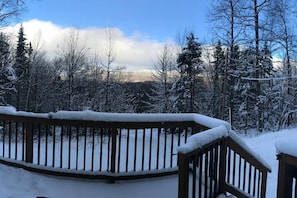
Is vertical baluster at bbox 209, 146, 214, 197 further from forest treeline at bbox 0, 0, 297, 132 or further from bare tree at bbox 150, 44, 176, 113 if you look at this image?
bare tree at bbox 150, 44, 176, 113

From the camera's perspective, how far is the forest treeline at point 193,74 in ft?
66.8

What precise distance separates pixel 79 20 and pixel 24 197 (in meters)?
28.1

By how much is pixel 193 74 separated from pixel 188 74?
1.55 ft

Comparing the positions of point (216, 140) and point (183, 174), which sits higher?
point (216, 140)

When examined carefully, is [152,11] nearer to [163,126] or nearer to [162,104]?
[162,104]

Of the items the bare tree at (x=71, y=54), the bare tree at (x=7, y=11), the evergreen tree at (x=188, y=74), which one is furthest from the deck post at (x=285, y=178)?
the bare tree at (x=71, y=54)

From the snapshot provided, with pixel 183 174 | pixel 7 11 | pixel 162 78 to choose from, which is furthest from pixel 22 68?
pixel 183 174

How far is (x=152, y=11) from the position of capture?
23844 mm

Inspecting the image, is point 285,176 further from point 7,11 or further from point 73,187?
point 7,11

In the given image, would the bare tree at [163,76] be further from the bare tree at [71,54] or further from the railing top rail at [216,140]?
the railing top rail at [216,140]

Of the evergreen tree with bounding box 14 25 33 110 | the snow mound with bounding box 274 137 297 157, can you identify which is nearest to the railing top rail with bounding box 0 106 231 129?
the snow mound with bounding box 274 137 297 157

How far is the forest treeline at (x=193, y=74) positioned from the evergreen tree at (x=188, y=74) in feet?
0.28

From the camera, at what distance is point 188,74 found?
94.3ft

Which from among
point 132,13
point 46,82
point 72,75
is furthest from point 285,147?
point 46,82
